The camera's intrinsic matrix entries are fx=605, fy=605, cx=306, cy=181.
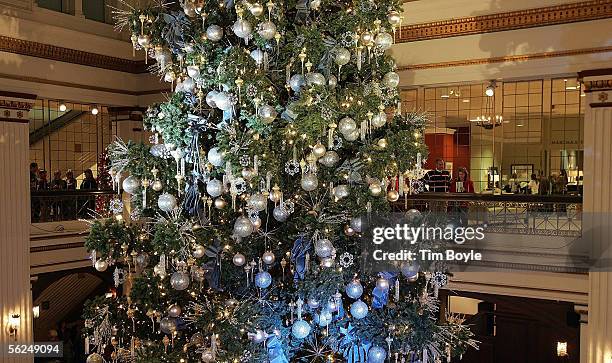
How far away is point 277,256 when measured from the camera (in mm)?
4152

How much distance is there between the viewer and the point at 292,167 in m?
3.97

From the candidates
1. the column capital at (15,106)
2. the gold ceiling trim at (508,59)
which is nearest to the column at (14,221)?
the column capital at (15,106)

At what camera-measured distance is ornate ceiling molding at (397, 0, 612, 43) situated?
653cm

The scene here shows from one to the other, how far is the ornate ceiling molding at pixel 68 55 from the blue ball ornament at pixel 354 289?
20.8 feet

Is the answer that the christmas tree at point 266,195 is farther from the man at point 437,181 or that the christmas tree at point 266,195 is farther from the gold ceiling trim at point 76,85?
the gold ceiling trim at point 76,85

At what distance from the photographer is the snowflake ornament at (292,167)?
3918mm

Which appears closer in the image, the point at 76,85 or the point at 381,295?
the point at 381,295

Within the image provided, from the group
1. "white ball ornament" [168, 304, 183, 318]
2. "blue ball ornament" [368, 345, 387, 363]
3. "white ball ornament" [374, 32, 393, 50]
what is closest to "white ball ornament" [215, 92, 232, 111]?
"white ball ornament" [374, 32, 393, 50]

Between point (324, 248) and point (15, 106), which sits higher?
point (15, 106)

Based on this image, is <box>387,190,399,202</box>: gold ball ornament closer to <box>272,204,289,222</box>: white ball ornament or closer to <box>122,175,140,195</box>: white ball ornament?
<box>272,204,289,222</box>: white ball ornament

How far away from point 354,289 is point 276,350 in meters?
0.74

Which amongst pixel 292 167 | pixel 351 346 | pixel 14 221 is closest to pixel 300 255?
pixel 292 167

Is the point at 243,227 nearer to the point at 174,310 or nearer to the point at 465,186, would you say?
the point at 174,310

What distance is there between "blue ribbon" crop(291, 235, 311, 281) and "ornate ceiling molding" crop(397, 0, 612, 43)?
4474mm
